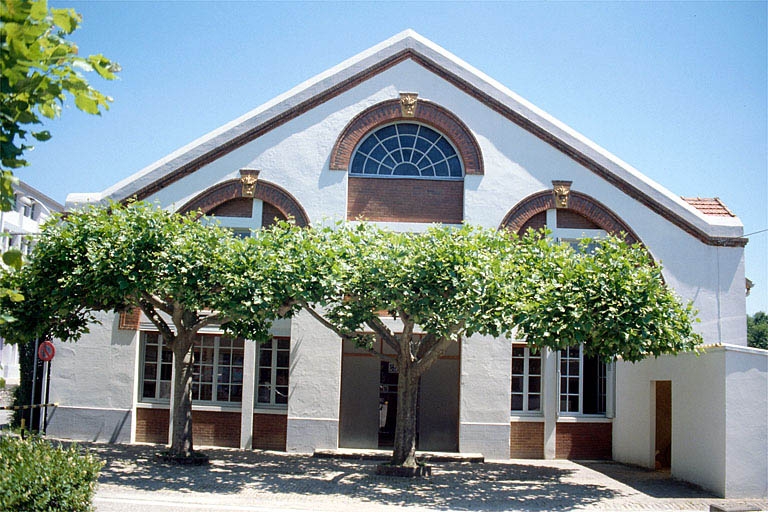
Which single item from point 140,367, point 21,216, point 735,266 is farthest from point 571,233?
point 21,216

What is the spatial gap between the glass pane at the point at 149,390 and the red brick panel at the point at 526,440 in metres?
8.97

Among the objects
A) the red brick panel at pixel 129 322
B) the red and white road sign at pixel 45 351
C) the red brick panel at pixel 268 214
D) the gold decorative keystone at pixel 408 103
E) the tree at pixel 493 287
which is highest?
the gold decorative keystone at pixel 408 103

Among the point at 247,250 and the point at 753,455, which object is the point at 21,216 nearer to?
the point at 247,250

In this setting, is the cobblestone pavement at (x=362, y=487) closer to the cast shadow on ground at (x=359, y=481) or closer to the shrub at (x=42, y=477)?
the cast shadow on ground at (x=359, y=481)

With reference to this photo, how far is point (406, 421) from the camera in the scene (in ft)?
49.4

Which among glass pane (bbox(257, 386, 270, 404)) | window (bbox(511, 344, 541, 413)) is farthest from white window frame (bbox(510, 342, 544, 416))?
glass pane (bbox(257, 386, 270, 404))

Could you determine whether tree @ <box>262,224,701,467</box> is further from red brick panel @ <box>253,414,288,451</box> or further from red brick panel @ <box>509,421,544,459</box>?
red brick panel @ <box>253,414,288,451</box>

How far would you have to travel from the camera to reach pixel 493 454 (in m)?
18.2

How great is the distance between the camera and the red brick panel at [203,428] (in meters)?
19.0

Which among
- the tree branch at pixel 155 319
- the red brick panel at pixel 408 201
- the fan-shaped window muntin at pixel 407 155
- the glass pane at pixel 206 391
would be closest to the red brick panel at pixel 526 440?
the red brick panel at pixel 408 201

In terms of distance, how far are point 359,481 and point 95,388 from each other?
7944mm

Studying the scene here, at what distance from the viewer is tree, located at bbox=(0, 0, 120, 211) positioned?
4660 mm

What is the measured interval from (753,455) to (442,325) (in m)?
6.01

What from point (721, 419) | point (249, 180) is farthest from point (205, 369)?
point (721, 419)
